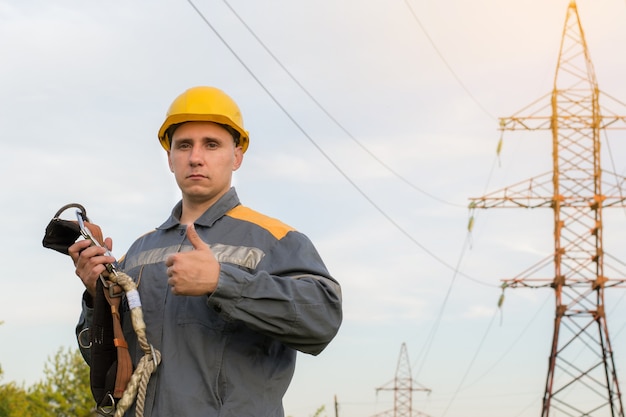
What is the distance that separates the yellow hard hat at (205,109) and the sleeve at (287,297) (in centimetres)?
50

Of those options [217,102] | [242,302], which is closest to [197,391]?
[242,302]

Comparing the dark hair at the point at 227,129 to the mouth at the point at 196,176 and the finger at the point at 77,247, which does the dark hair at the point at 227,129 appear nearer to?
the mouth at the point at 196,176

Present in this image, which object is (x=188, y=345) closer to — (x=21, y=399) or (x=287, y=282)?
(x=287, y=282)

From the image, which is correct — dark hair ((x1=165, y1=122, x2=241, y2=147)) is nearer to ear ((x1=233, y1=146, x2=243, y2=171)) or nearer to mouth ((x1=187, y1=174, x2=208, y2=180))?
ear ((x1=233, y1=146, x2=243, y2=171))

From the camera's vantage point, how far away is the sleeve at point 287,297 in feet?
10.5

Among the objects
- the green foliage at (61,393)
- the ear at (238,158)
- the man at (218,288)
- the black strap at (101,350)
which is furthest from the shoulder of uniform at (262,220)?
the green foliage at (61,393)

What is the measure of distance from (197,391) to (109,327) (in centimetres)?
45

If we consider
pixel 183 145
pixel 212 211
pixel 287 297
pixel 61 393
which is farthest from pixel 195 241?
pixel 61 393

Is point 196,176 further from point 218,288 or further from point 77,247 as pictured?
point 218,288

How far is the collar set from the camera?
3668 mm

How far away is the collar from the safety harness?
30cm

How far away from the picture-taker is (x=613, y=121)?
2584 cm

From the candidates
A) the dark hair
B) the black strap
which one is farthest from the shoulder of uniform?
the black strap

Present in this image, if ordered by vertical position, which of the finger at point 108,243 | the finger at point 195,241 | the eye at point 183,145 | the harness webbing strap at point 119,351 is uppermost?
the eye at point 183,145
